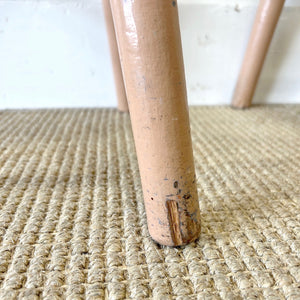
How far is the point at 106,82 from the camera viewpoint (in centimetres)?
102

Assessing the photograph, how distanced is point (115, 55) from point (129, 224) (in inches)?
23.7

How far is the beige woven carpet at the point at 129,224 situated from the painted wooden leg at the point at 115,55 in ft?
0.76

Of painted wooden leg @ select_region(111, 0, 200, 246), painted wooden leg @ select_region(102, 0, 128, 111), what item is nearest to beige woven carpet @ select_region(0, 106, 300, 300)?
painted wooden leg @ select_region(111, 0, 200, 246)

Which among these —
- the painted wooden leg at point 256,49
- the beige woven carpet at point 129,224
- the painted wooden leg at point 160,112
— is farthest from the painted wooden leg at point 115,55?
the painted wooden leg at point 160,112

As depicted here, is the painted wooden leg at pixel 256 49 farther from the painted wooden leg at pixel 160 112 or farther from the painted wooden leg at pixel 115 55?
the painted wooden leg at pixel 160 112

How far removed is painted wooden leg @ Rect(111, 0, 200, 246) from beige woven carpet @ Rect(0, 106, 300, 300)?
46 millimetres

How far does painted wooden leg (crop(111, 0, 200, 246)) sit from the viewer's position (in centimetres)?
28

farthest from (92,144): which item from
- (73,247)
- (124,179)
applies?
(73,247)

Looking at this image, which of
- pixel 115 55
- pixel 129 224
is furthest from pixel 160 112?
pixel 115 55

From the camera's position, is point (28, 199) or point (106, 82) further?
point (106, 82)

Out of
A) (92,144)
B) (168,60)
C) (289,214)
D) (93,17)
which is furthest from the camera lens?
(93,17)

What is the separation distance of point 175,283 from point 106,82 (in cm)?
81

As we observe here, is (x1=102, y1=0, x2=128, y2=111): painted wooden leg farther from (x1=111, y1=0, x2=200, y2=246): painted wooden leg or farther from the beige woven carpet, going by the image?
(x1=111, y1=0, x2=200, y2=246): painted wooden leg

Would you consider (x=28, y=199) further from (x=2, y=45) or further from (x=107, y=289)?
(x=2, y=45)
